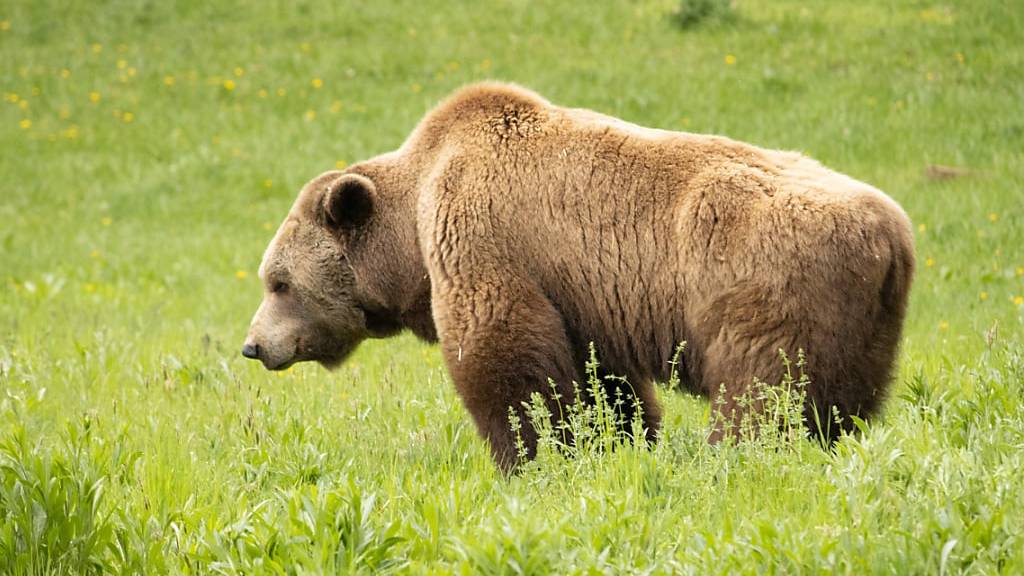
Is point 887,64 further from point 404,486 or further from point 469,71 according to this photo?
point 404,486

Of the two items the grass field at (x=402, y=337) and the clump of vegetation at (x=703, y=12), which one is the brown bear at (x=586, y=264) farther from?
the clump of vegetation at (x=703, y=12)

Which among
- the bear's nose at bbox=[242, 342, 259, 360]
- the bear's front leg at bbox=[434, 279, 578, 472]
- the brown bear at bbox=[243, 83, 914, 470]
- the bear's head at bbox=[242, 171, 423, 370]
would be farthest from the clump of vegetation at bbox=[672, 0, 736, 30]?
the bear's front leg at bbox=[434, 279, 578, 472]

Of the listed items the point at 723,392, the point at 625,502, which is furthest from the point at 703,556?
the point at 723,392

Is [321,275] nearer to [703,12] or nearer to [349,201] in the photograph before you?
[349,201]

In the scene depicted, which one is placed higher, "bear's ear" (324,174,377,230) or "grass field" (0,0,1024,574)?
"bear's ear" (324,174,377,230)

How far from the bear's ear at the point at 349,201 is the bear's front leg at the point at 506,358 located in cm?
101

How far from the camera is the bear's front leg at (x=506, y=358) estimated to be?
5.83 m

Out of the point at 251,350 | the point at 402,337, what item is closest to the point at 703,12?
the point at 402,337

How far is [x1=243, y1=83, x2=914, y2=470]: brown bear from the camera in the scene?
5.11m

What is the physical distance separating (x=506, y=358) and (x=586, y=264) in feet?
2.07

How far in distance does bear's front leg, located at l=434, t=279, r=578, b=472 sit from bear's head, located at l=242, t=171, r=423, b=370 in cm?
86

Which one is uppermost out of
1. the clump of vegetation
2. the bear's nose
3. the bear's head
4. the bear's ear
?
the clump of vegetation

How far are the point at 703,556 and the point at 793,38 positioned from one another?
13666 millimetres

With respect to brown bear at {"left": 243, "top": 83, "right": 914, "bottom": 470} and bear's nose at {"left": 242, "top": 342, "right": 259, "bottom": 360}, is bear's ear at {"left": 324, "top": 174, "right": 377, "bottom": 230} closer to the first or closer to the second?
brown bear at {"left": 243, "top": 83, "right": 914, "bottom": 470}
